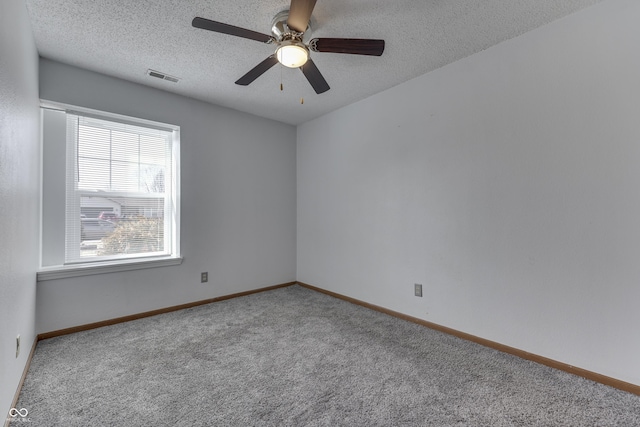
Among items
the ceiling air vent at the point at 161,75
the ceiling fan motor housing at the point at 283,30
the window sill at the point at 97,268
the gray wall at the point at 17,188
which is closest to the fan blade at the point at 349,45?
the ceiling fan motor housing at the point at 283,30

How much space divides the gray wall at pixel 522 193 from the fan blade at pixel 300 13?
166 centimetres

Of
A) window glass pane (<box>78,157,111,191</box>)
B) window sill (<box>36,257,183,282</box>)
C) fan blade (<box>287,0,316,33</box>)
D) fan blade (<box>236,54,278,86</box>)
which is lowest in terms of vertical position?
window sill (<box>36,257,183,282</box>)

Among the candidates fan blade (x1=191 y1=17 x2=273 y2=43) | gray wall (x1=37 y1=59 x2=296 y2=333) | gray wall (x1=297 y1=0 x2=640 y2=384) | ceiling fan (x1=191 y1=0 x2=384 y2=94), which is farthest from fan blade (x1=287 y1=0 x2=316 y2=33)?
gray wall (x1=37 y1=59 x2=296 y2=333)

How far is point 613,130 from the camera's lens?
72.6 inches

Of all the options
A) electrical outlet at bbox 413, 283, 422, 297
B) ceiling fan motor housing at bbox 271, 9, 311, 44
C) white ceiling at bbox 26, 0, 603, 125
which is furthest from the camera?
electrical outlet at bbox 413, 283, 422, 297

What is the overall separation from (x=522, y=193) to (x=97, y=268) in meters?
3.88

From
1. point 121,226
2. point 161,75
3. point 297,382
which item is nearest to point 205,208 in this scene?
point 121,226

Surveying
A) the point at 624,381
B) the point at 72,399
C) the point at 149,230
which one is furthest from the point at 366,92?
the point at 72,399

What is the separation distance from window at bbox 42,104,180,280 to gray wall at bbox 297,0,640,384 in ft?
7.78

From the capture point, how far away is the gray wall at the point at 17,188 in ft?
4.58

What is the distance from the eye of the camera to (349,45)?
6.14 ft

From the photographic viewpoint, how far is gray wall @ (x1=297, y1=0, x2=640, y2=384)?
1.83 m

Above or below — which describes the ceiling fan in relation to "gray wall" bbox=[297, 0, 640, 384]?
above

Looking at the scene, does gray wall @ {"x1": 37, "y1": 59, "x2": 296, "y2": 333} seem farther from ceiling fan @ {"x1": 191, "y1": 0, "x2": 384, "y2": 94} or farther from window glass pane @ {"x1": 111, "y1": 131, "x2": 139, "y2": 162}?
ceiling fan @ {"x1": 191, "y1": 0, "x2": 384, "y2": 94}
